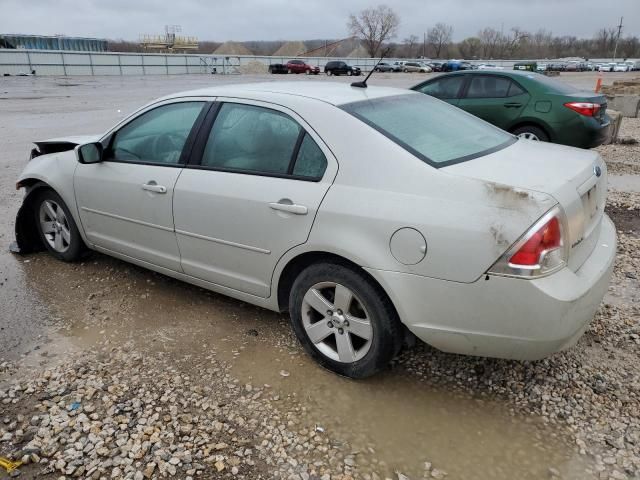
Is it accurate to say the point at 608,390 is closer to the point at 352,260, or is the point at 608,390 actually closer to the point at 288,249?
the point at 352,260

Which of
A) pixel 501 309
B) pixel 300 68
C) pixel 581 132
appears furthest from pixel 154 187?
pixel 300 68

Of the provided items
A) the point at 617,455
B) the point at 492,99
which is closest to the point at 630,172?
the point at 492,99

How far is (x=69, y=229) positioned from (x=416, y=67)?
6305 centimetres

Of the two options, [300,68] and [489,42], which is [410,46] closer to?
[489,42]

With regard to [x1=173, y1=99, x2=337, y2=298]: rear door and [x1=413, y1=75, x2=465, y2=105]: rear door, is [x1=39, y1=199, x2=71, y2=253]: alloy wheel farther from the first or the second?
[x1=413, y1=75, x2=465, y2=105]: rear door

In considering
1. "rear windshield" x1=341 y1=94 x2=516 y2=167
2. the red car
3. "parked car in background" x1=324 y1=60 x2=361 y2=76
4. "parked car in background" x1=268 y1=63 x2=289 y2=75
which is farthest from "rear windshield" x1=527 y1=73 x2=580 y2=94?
"parked car in background" x1=268 y1=63 x2=289 y2=75

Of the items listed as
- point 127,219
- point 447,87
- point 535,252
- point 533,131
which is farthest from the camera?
point 447,87

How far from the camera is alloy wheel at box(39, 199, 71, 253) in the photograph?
4629 millimetres

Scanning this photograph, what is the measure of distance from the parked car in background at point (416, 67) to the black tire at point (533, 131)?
56123 millimetres

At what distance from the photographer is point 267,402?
286cm

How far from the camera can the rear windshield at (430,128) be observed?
288cm

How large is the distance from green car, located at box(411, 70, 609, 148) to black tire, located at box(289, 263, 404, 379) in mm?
5929

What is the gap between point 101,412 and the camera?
9.09 ft

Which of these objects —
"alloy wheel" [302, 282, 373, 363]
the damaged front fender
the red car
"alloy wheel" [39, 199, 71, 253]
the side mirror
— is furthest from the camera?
the red car
